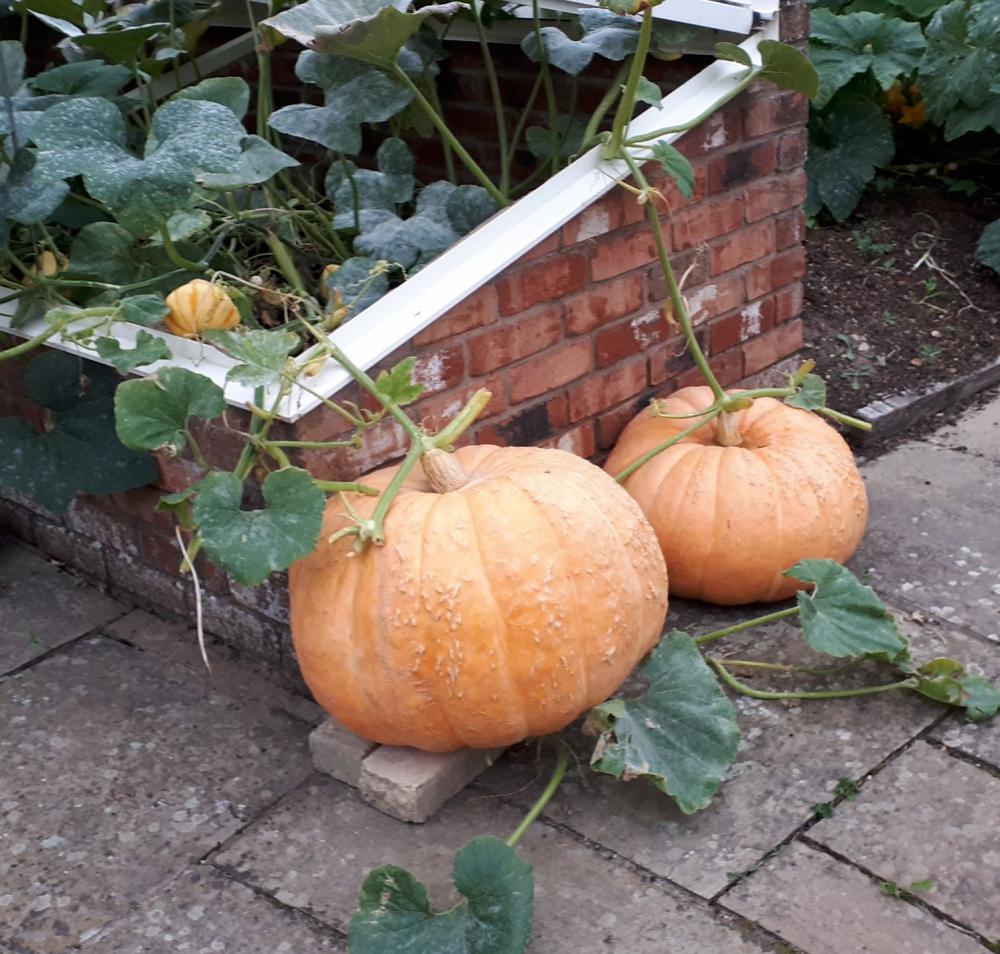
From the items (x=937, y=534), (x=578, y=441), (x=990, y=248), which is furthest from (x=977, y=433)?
(x=578, y=441)

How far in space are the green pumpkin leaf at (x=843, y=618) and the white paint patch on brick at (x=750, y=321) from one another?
0.85 m

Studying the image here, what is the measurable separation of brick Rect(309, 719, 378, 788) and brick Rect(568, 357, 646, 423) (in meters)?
0.82

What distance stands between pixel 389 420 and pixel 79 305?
0.72 m

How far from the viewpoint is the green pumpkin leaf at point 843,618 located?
6.90 ft

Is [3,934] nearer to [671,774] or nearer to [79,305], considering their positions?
[671,774]

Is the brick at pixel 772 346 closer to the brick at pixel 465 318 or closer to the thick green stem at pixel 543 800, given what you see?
the brick at pixel 465 318

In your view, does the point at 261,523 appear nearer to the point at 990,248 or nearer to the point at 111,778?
the point at 111,778

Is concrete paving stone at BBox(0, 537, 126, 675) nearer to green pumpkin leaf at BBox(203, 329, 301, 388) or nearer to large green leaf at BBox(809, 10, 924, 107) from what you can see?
green pumpkin leaf at BBox(203, 329, 301, 388)

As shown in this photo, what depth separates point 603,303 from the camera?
100 inches

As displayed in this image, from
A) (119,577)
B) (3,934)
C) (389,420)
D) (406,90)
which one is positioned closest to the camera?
(3,934)

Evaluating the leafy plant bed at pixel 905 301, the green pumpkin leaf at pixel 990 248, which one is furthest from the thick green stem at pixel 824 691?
the green pumpkin leaf at pixel 990 248

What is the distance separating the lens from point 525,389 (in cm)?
246

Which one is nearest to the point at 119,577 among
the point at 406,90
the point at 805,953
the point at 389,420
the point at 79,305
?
the point at 79,305

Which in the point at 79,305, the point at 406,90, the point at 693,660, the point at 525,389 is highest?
the point at 406,90
